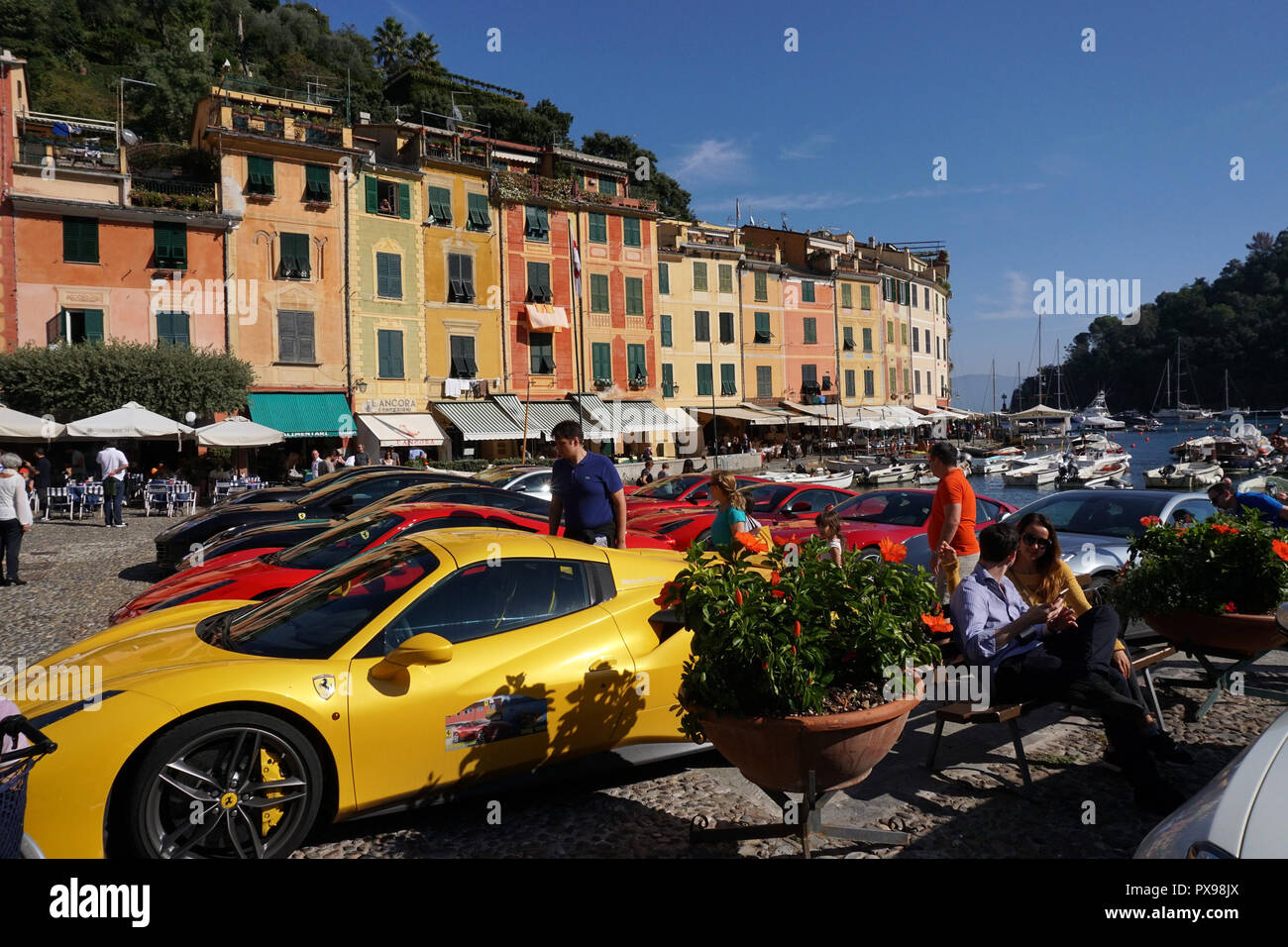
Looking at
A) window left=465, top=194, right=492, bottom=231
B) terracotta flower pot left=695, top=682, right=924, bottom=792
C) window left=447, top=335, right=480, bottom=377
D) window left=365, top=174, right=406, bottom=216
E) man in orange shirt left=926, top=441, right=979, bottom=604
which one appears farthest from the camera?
window left=465, top=194, right=492, bottom=231

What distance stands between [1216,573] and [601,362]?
35.0m

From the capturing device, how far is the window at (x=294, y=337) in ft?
102

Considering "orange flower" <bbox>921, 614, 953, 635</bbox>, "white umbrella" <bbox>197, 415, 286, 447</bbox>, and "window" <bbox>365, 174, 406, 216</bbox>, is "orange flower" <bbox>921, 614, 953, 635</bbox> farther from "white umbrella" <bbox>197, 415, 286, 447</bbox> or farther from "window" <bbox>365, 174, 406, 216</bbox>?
"window" <bbox>365, 174, 406, 216</bbox>

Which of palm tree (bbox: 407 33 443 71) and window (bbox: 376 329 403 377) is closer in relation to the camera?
window (bbox: 376 329 403 377)

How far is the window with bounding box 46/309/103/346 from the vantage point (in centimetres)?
2688

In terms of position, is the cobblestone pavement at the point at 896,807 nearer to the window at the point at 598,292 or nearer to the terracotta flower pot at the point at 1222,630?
the terracotta flower pot at the point at 1222,630

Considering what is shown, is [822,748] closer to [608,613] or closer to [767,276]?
[608,613]

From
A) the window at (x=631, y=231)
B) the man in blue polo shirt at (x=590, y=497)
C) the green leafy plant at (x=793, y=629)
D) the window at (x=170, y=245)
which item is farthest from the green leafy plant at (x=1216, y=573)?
the window at (x=631, y=231)

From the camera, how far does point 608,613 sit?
476 cm

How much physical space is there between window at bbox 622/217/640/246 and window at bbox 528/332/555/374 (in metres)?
6.42

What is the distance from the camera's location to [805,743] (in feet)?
11.3

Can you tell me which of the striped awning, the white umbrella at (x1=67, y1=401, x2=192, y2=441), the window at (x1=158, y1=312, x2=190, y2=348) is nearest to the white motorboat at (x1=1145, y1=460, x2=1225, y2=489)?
the striped awning

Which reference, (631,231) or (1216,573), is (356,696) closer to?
(1216,573)

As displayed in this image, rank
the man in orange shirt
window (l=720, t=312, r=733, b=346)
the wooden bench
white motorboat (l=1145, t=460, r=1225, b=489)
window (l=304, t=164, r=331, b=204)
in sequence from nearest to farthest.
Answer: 1. the wooden bench
2. the man in orange shirt
3. window (l=304, t=164, r=331, b=204)
4. white motorboat (l=1145, t=460, r=1225, b=489)
5. window (l=720, t=312, r=733, b=346)
